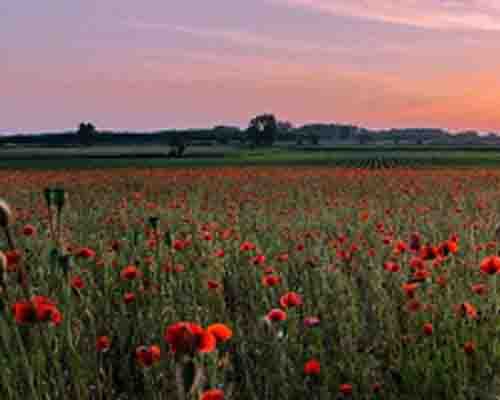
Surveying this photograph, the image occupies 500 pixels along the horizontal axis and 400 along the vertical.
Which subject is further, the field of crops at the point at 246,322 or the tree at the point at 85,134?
the tree at the point at 85,134

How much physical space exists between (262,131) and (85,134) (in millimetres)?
24569

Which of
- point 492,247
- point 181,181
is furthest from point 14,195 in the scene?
point 492,247

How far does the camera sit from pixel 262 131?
84.2 metres

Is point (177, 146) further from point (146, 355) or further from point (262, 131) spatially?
point (146, 355)

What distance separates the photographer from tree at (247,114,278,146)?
3217 inches

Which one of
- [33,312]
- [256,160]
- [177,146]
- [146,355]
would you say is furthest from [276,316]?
[177,146]

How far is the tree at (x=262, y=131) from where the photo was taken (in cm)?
8171

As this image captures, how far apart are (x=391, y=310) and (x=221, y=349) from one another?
0.95 metres

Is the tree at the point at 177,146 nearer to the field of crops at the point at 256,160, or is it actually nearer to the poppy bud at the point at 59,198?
the field of crops at the point at 256,160

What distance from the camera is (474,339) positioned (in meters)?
2.69

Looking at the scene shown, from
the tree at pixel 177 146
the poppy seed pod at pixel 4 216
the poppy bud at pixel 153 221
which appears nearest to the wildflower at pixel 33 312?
the poppy seed pod at pixel 4 216

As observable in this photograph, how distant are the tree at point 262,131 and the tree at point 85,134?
2187cm

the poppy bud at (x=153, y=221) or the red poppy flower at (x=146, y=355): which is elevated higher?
the poppy bud at (x=153, y=221)

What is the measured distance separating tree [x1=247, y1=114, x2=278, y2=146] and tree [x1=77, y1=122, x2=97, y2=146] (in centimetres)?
2187
